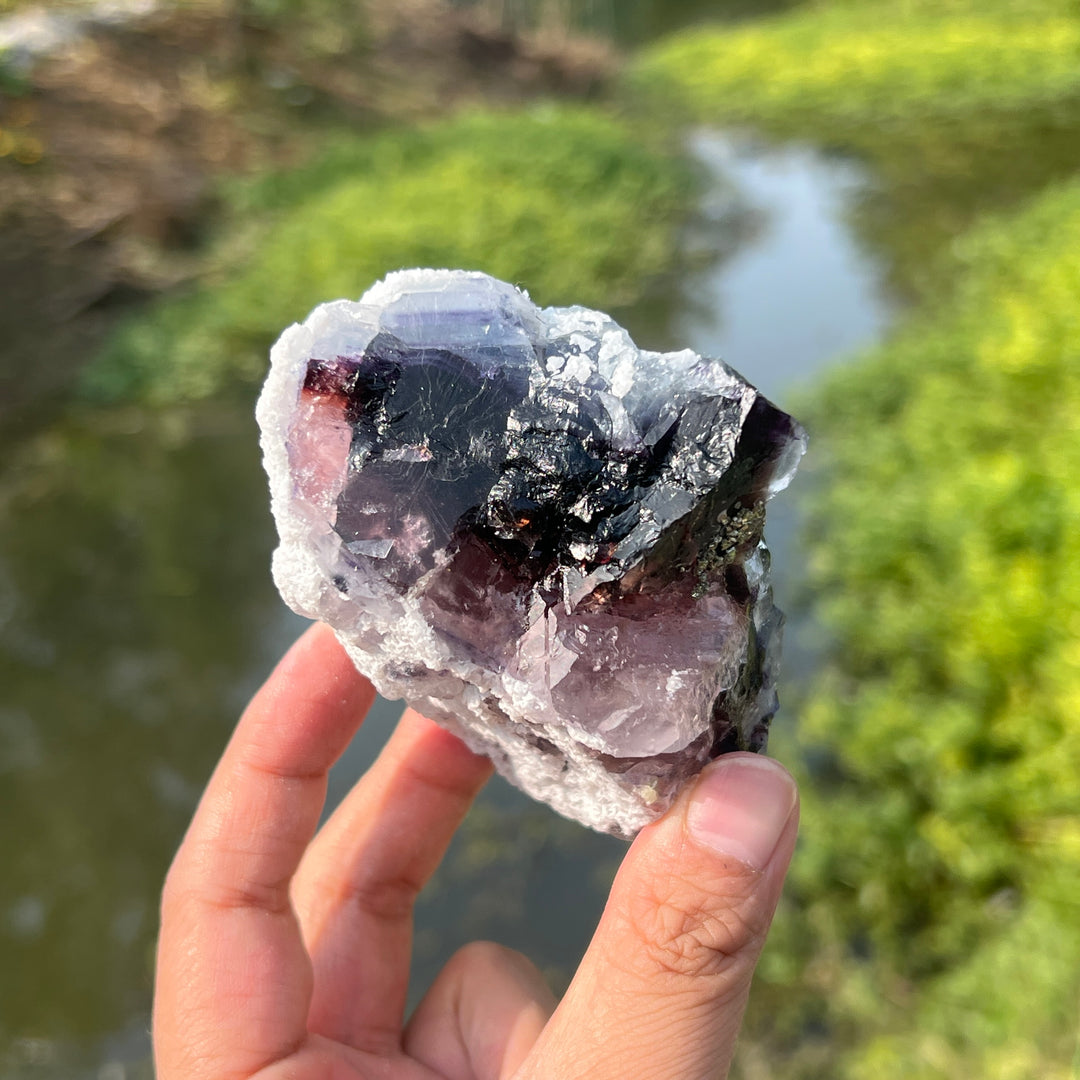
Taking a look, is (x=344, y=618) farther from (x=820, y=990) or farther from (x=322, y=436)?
(x=820, y=990)

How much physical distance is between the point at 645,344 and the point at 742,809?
15.0 feet

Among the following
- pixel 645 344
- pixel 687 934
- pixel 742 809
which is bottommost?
pixel 645 344

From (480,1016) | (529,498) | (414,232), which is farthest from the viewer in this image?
(414,232)

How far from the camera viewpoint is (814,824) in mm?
2641

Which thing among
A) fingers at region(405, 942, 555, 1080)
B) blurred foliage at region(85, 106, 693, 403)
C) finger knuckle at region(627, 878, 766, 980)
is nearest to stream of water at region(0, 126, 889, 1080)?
blurred foliage at region(85, 106, 693, 403)

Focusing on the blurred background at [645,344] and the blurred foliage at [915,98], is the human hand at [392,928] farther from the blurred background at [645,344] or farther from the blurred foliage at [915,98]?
the blurred foliage at [915,98]

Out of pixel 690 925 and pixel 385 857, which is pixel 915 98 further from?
pixel 690 925

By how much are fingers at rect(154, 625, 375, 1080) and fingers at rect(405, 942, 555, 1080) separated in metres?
0.34

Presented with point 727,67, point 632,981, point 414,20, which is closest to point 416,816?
point 632,981

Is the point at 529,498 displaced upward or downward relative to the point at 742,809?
upward

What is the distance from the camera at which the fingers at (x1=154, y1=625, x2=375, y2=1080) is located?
1344mm

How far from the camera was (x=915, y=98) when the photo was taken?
9.95 meters

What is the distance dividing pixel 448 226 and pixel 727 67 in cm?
896

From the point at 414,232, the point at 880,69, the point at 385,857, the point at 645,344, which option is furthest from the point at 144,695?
the point at 880,69
